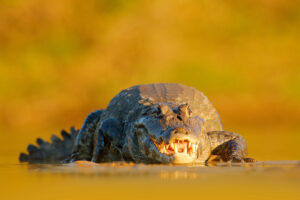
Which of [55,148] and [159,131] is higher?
[55,148]

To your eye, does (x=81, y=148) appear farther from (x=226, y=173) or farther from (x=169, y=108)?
(x=226, y=173)

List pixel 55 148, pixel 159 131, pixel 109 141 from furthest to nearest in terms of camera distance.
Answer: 1. pixel 55 148
2. pixel 109 141
3. pixel 159 131

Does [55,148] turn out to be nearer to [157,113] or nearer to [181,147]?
[157,113]

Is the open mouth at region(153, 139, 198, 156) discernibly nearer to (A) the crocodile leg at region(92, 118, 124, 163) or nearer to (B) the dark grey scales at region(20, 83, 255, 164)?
(B) the dark grey scales at region(20, 83, 255, 164)

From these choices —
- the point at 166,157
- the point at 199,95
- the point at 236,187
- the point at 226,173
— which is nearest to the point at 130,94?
the point at 199,95

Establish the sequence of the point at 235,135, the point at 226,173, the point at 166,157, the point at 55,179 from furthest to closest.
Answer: the point at 235,135 → the point at 166,157 → the point at 226,173 → the point at 55,179

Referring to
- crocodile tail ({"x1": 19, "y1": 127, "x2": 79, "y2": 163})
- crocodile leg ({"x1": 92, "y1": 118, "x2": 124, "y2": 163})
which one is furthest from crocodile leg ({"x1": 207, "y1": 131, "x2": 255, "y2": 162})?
crocodile tail ({"x1": 19, "y1": 127, "x2": 79, "y2": 163})

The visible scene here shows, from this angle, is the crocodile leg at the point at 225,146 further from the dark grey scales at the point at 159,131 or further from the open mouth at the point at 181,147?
the open mouth at the point at 181,147

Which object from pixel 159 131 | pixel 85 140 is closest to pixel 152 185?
pixel 159 131
